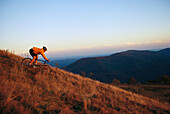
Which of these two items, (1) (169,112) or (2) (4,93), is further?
(1) (169,112)

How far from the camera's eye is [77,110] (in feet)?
14.6

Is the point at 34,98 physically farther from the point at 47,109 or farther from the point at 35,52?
the point at 35,52

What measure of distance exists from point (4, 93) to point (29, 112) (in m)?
1.50

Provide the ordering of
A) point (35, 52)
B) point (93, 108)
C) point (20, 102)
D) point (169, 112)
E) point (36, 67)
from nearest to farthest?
point (20, 102) → point (93, 108) → point (169, 112) → point (35, 52) → point (36, 67)

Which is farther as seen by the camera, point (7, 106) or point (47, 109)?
point (47, 109)

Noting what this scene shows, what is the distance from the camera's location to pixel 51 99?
16.3 feet

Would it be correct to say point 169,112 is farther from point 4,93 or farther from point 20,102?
point 4,93

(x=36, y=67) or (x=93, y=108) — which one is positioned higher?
(x=36, y=67)

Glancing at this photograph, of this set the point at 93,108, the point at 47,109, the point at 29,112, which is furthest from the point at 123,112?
the point at 29,112

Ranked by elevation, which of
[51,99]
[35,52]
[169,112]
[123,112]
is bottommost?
[169,112]

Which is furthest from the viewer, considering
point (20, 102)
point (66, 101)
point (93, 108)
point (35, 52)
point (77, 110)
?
point (35, 52)

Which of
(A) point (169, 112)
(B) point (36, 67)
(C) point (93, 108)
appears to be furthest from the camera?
(B) point (36, 67)

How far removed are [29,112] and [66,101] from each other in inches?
74.1

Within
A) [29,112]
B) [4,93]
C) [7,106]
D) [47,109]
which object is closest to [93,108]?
[47,109]
